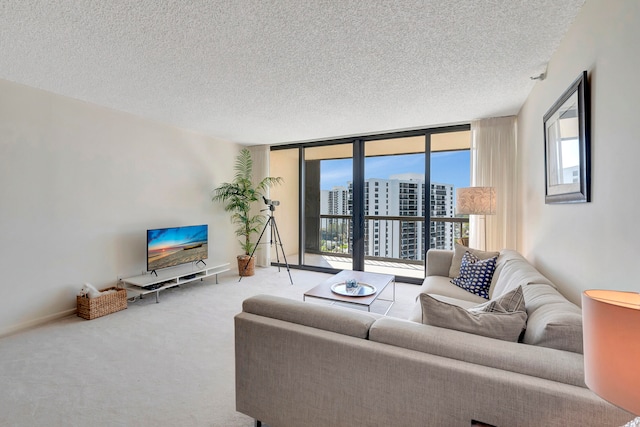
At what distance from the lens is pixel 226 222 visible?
5.15 m

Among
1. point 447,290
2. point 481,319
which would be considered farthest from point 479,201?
point 481,319

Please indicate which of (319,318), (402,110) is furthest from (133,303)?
(402,110)

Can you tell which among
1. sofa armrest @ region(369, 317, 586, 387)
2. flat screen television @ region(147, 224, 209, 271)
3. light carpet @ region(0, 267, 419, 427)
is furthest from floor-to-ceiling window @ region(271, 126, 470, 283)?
sofa armrest @ region(369, 317, 586, 387)

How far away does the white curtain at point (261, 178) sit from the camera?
548 cm

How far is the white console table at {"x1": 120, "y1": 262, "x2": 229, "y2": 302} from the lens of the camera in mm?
3467

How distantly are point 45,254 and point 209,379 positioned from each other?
2.40 meters

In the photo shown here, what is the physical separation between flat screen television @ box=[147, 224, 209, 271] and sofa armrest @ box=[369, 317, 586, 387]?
336 cm

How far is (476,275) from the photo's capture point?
2.66 meters

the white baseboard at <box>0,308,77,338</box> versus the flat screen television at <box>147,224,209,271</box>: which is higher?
the flat screen television at <box>147,224,209,271</box>

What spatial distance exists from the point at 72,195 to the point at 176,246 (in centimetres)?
128

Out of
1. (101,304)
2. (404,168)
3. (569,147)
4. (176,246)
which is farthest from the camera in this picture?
(404,168)

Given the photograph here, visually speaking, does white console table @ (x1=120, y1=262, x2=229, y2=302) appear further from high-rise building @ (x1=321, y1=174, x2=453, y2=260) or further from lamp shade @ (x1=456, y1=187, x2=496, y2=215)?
lamp shade @ (x1=456, y1=187, x2=496, y2=215)

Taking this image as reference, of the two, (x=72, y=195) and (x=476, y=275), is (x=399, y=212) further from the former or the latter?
(x=72, y=195)

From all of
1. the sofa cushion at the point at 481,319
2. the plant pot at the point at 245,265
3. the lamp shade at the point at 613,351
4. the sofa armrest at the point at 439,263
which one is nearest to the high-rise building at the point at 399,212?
the sofa armrest at the point at 439,263
